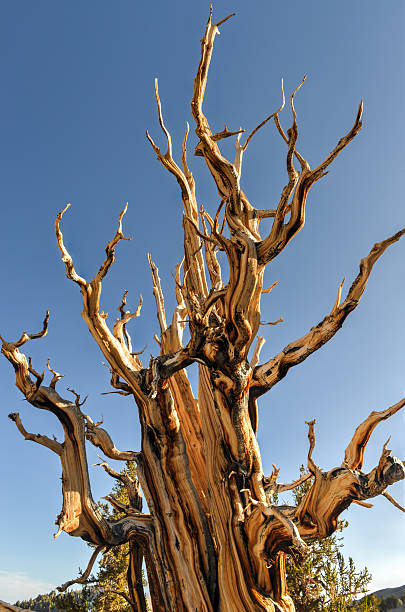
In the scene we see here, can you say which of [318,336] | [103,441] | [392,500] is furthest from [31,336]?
[392,500]

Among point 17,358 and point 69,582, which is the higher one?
point 17,358

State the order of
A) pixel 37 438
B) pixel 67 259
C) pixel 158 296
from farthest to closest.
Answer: pixel 158 296 < pixel 37 438 < pixel 67 259

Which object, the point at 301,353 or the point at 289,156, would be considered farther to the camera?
the point at 301,353

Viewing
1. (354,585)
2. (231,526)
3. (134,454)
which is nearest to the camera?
(231,526)

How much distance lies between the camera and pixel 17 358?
12.5ft

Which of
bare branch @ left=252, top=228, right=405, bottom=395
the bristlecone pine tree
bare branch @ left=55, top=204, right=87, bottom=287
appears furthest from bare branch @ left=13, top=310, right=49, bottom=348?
bare branch @ left=252, top=228, right=405, bottom=395

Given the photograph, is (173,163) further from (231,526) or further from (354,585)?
(354,585)

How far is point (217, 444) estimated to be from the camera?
3.32 metres

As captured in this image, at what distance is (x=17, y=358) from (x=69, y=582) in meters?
1.97

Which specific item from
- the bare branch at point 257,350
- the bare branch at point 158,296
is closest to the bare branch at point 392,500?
the bare branch at point 257,350

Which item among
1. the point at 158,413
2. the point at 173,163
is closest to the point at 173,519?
the point at 158,413

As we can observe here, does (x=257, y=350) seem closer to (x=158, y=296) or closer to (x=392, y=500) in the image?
(x=158, y=296)

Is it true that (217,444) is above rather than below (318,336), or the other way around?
below

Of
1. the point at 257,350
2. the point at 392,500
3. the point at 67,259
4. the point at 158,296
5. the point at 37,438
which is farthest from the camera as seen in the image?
the point at 158,296
